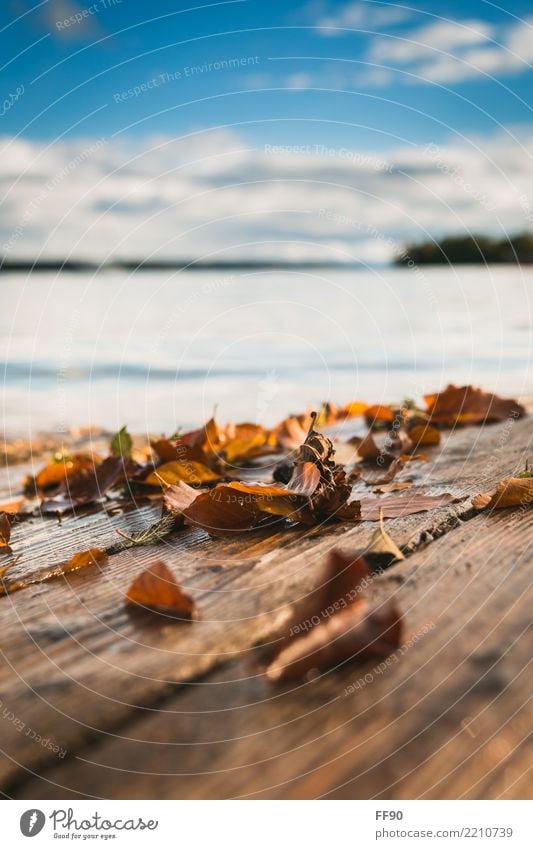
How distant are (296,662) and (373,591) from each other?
216mm

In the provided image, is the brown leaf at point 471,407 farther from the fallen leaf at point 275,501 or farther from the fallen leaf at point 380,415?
the fallen leaf at point 275,501

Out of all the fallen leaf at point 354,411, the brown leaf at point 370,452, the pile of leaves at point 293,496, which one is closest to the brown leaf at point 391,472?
the pile of leaves at point 293,496

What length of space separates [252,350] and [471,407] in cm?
486

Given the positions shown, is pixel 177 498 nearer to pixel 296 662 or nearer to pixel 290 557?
pixel 290 557

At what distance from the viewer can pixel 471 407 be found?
9.11 ft

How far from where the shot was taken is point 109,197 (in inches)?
380

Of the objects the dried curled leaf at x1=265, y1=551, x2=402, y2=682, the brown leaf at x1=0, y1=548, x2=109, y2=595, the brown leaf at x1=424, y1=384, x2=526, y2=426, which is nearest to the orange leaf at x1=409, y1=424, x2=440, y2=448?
the brown leaf at x1=424, y1=384, x2=526, y2=426

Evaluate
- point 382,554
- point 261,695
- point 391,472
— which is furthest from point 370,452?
point 261,695

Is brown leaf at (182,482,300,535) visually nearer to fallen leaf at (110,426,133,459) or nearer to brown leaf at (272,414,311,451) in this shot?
fallen leaf at (110,426,133,459)

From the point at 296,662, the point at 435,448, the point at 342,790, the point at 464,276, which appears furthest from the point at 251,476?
the point at 464,276

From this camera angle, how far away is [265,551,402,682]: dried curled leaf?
2.79 ft

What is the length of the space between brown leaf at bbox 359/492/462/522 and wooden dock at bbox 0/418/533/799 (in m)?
0.22

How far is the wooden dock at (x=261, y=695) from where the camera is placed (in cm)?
71
